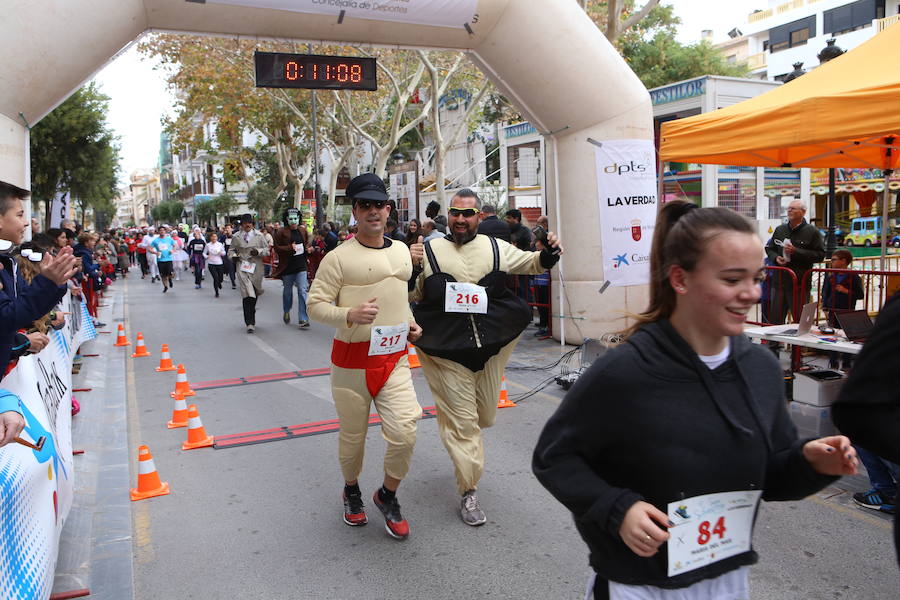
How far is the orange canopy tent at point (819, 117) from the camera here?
541 cm

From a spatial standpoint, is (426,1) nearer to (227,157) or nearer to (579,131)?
(579,131)

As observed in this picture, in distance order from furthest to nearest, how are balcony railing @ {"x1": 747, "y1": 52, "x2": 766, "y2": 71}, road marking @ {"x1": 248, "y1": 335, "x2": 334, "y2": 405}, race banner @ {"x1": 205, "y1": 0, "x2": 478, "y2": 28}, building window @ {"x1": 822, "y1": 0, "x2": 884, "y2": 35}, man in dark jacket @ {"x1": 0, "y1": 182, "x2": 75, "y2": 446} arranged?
balcony railing @ {"x1": 747, "y1": 52, "x2": 766, "y2": 71}, building window @ {"x1": 822, "y1": 0, "x2": 884, "y2": 35}, race banner @ {"x1": 205, "y1": 0, "x2": 478, "y2": 28}, road marking @ {"x1": 248, "y1": 335, "x2": 334, "y2": 405}, man in dark jacket @ {"x1": 0, "y1": 182, "x2": 75, "y2": 446}

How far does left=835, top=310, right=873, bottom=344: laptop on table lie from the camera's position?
5832 millimetres

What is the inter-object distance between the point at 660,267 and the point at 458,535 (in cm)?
274

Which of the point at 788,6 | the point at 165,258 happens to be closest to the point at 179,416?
the point at 165,258

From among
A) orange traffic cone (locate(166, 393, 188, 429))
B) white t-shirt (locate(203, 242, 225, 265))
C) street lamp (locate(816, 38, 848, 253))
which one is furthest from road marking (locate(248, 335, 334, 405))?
white t-shirt (locate(203, 242, 225, 265))

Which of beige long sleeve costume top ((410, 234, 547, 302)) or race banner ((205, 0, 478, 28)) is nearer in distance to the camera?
beige long sleeve costume top ((410, 234, 547, 302))

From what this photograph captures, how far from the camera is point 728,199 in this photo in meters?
16.8

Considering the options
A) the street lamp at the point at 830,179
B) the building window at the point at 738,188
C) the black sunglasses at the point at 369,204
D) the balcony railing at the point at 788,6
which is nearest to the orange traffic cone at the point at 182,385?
the black sunglasses at the point at 369,204

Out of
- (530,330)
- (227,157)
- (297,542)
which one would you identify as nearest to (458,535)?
(297,542)

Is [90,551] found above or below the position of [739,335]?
below

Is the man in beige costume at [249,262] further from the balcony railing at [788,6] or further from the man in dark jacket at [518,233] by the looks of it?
the balcony railing at [788,6]

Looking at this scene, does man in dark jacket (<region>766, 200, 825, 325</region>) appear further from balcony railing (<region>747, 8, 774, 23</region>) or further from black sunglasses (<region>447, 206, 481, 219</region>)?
balcony railing (<region>747, 8, 774, 23</region>)

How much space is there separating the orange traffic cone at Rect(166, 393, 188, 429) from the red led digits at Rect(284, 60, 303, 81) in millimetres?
4612
